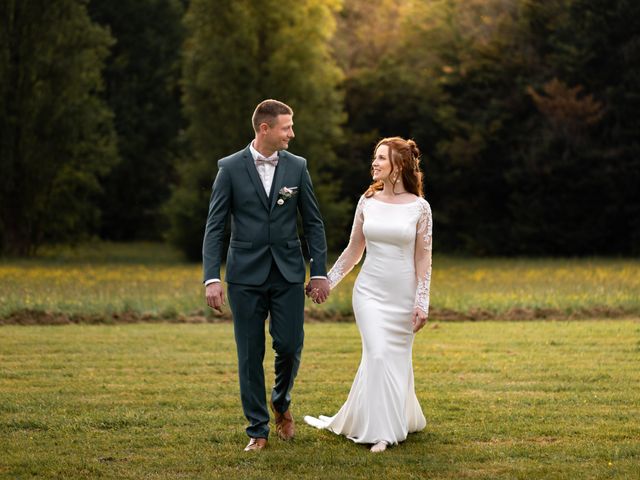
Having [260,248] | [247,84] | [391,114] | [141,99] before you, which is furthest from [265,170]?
[141,99]

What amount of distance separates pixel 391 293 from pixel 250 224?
1158 mm

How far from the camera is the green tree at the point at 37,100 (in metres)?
35.8

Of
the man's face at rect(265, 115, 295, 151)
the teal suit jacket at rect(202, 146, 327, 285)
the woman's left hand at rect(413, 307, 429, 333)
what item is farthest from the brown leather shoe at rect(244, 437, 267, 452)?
the man's face at rect(265, 115, 295, 151)

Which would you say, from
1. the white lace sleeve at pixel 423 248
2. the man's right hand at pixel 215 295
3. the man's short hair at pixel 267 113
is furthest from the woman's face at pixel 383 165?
the man's right hand at pixel 215 295

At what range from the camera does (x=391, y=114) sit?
43.8 m

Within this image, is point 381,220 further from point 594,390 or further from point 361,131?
point 361,131

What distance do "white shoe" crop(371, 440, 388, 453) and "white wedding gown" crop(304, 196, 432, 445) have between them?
138mm

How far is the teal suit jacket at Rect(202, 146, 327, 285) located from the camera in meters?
7.25

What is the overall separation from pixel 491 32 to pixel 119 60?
59.4 ft

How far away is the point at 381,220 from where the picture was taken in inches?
306

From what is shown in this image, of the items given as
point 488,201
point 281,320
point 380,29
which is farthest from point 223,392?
point 380,29

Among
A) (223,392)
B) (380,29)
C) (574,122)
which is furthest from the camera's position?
(380,29)

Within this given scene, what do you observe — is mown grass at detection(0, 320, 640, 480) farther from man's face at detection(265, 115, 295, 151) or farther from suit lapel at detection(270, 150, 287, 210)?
man's face at detection(265, 115, 295, 151)

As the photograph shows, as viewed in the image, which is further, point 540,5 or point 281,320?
point 540,5
